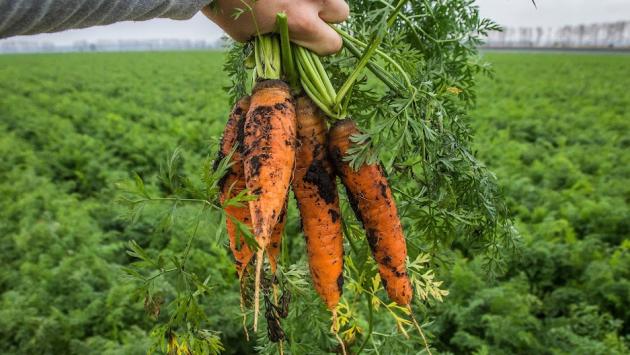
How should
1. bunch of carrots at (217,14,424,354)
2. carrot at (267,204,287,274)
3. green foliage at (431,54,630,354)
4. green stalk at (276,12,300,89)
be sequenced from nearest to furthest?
green stalk at (276,12,300,89) < bunch of carrots at (217,14,424,354) < carrot at (267,204,287,274) < green foliage at (431,54,630,354)

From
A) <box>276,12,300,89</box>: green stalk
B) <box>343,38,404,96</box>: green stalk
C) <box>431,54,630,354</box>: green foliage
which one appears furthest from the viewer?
<box>431,54,630,354</box>: green foliage

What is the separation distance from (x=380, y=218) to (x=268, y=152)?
0.54 meters

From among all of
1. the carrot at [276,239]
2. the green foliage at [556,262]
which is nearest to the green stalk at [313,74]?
the carrot at [276,239]

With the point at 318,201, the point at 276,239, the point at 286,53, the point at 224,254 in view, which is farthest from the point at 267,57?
the point at 224,254

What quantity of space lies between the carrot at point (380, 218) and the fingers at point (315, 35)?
0.29 metres

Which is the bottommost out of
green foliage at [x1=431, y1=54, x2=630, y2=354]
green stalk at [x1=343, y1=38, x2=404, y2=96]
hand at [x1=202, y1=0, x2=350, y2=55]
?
green foliage at [x1=431, y1=54, x2=630, y2=354]

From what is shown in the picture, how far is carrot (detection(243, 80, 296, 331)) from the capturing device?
1.63 meters

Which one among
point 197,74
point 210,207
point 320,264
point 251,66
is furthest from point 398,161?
point 197,74

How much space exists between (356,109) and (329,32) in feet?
1.08

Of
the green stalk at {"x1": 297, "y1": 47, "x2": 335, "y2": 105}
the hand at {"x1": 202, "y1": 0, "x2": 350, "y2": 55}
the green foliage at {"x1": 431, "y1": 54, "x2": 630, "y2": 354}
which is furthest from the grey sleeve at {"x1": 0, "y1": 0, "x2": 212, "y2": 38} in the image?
the green foliage at {"x1": 431, "y1": 54, "x2": 630, "y2": 354}

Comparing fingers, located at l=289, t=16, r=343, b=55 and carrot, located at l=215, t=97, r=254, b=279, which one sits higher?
fingers, located at l=289, t=16, r=343, b=55

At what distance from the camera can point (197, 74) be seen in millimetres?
24703

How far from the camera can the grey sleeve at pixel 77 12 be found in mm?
1161

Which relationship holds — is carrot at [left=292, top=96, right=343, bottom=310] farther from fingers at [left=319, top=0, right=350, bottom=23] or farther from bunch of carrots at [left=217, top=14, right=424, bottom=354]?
fingers at [left=319, top=0, right=350, bottom=23]
